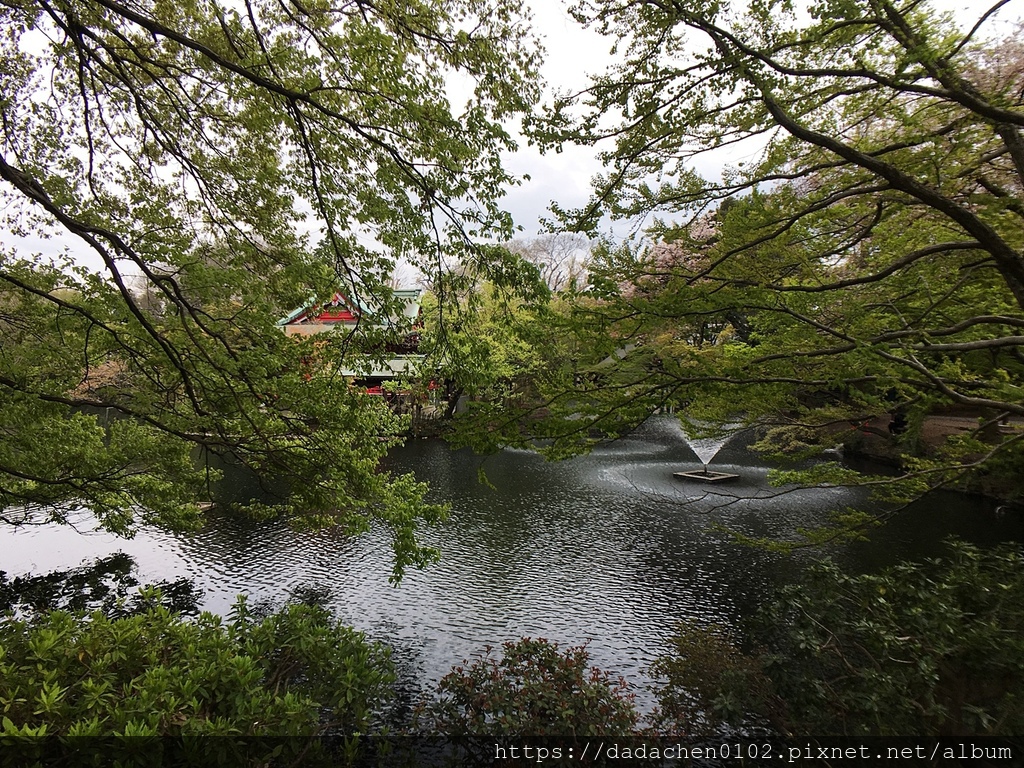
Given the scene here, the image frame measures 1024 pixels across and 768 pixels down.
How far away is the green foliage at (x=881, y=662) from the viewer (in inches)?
111

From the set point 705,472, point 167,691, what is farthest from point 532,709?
point 705,472

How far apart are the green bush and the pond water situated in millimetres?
1542

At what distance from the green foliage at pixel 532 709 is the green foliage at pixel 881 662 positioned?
2.33 ft

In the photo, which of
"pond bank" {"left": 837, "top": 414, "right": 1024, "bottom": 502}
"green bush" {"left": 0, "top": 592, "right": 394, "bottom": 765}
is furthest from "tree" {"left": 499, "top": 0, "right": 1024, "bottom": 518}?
"pond bank" {"left": 837, "top": 414, "right": 1024, "bottom": 502}

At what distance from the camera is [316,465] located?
3.47 metres

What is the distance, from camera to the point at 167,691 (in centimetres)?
219

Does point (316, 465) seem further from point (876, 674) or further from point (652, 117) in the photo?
point (876, 674)

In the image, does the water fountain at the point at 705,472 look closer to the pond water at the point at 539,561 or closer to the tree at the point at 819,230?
the pond water at the point at 539,561

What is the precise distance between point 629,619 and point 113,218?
5.92 metres

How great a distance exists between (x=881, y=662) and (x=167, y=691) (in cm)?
407

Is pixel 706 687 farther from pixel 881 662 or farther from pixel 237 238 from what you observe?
pixel 237 238

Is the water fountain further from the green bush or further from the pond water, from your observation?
the green bush

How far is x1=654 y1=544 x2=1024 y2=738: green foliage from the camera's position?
9.21 feet

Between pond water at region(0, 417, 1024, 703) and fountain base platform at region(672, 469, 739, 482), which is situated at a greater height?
fountain base platform at region(672, 469, 739, 482)
